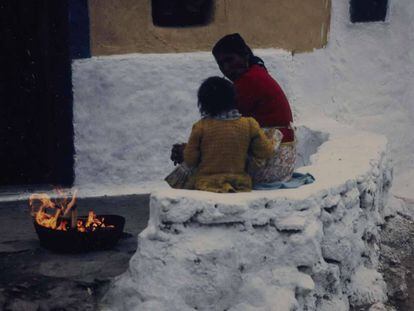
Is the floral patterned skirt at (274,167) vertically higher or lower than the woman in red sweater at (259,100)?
lower

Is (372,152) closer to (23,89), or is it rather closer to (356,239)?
(356,239)

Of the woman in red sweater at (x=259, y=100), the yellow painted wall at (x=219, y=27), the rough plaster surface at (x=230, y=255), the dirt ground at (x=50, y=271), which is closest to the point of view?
the rough plaster surface at (x=230, y=255)

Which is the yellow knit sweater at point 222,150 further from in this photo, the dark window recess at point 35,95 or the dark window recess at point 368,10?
the dark window recess at point 368,10

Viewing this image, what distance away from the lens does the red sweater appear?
468cm

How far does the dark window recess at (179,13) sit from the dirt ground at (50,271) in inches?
103

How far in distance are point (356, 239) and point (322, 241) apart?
23.5 inches

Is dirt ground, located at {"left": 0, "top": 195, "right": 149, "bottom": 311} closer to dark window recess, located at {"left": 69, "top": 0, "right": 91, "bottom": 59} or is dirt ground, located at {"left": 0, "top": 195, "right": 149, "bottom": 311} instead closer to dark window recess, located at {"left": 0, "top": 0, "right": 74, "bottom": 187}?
dark window recess, located at {"left": 0, "top": 0, "right": 74, "bottom": 187}

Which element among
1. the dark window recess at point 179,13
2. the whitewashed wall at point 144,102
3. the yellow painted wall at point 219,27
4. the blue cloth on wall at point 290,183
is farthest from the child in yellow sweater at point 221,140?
the dark window recess at point 179,13

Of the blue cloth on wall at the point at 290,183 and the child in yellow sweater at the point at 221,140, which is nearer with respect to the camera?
the child in yellow sweater at the point at 221,140

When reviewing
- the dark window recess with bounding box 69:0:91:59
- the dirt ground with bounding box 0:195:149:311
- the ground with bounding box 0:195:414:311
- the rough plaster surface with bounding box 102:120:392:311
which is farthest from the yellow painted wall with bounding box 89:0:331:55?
the rough plaster surface with bounding box 102:120:392:311

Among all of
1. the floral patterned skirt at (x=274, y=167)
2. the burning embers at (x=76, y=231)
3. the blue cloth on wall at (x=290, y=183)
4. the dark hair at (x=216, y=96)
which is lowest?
the burning embers at (x=76, y=231)

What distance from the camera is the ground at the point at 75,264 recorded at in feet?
13.6

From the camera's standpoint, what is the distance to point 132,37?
22.8ft

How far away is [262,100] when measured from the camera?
4.74 m
